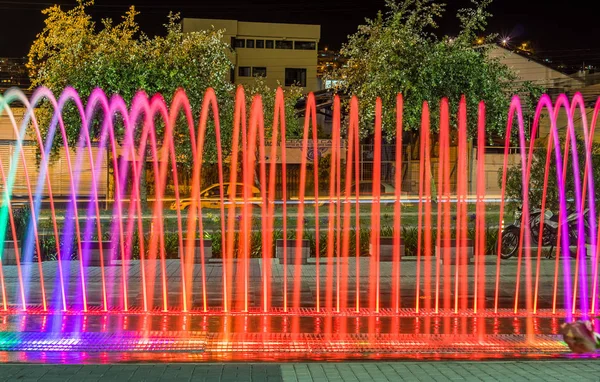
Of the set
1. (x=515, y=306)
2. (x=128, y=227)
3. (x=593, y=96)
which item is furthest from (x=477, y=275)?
(x=593, y=96)

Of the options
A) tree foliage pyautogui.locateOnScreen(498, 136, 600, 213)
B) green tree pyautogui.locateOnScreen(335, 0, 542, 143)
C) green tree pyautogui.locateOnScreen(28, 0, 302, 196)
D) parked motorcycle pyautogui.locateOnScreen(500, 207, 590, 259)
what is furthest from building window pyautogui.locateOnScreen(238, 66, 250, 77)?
parked motorcycle pyautogui.locateOnScreen(500, 207, 590, 259)

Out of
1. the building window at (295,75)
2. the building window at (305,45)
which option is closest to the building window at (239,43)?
the building window at (295,75)

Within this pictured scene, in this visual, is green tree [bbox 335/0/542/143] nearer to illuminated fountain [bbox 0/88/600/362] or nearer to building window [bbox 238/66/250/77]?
illuminated fountain [bbox 0/88/600/362]

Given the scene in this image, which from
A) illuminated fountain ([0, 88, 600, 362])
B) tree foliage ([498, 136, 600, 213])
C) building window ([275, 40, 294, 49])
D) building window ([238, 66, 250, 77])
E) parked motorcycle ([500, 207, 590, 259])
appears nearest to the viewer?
illuminated fountain ([0, 88, 600, 362])

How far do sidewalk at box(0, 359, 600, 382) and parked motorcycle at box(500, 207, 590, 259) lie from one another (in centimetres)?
864

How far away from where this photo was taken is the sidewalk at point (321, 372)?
6039mm

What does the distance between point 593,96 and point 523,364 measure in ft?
105

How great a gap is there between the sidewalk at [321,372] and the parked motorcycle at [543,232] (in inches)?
340

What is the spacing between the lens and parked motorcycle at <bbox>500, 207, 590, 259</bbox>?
1513 centimetres

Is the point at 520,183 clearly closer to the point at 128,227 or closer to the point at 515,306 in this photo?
the point at 515,306

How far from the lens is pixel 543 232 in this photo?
15.8 m

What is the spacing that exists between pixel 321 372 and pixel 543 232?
36.1ft

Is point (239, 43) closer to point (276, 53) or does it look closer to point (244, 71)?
point (244, 71)

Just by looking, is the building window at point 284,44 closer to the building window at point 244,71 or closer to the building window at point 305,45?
the building window at point 305,45
